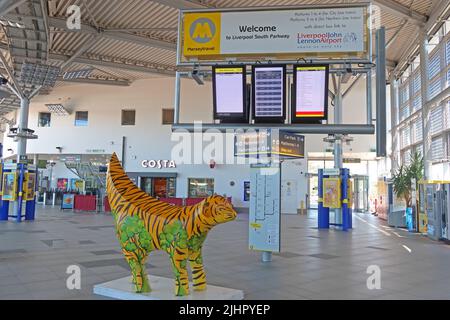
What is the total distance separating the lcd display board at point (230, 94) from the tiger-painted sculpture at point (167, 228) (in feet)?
4.44

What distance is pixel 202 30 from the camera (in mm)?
5500

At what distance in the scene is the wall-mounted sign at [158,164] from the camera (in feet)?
77.4

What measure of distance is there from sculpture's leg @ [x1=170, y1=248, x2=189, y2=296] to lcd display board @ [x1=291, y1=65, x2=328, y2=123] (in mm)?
2227

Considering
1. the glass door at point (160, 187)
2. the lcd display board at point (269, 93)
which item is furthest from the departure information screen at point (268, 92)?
the glass door at point (160, 187)

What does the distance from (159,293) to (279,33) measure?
3.63m

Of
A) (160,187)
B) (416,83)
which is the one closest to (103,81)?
(160,187)

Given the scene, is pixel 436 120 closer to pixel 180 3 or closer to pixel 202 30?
pixel 180 3

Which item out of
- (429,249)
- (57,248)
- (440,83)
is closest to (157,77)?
(440,83)

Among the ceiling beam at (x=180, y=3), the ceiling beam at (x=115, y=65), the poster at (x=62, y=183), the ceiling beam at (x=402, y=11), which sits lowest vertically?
the poster at (x=62, y=183)

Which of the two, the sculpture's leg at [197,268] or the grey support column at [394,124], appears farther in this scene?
the grey support column at [394,124]

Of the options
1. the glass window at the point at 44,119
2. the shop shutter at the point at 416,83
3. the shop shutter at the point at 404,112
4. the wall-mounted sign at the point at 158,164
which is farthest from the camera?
the glass window at the point at 44,119

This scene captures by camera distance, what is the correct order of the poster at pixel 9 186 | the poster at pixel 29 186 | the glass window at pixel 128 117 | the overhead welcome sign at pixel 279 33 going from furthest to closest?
the glass window at pixel 128 117, the poster at pixel 29 186, the poster at pixel 9 186, the overhead welcome sign at pixel 279 33

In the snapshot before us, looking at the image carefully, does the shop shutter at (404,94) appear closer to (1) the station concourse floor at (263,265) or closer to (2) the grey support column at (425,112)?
(2) the grey support column at (425,112)
